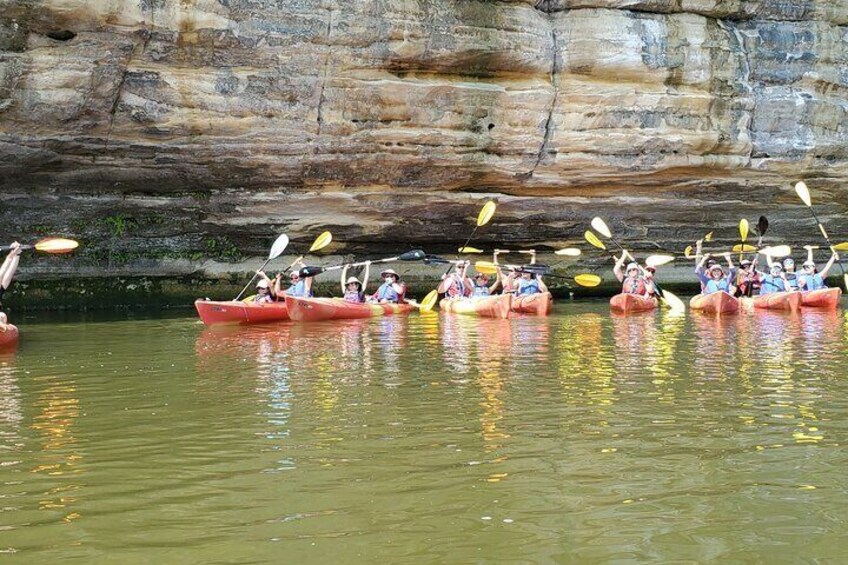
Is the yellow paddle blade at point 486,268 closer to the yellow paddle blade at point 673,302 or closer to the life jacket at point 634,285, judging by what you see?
the life jacket at point 634,285

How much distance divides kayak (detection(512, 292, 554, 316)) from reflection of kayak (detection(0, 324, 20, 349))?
773 centimetres

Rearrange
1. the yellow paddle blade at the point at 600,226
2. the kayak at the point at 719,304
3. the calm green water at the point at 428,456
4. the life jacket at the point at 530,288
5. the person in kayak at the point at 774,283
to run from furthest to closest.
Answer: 1. the yellow paddle blade at the point at 600,226
2. the life jacket at the point at 530,288
3. the person in kayak at the point at 774,283
4. the kayak at the point at 719,304
5. the calm green water at the point at 428,456

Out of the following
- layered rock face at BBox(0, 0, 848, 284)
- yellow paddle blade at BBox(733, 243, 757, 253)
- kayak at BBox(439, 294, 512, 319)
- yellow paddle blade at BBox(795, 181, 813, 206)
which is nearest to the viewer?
layered rock face at BBox(0, 0, 848, 284)

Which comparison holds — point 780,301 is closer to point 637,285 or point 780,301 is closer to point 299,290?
point 637,285

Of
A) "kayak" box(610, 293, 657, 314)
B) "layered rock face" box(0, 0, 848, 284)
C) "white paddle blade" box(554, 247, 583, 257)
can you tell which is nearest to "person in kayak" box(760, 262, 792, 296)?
"layered rock face" box(0, 0, 848, 284)

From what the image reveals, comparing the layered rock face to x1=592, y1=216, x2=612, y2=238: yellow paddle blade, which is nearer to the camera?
the layered rock face

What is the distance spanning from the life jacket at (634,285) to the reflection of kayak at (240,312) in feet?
18.6

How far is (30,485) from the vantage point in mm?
5445

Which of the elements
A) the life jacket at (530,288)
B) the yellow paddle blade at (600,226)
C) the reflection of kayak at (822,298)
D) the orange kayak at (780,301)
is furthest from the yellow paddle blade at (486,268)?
the reflection of kayak at (822,298)

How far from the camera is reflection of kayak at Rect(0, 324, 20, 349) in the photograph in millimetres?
11230

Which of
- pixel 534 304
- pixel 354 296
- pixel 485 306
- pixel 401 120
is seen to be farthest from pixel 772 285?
pixel 354 296

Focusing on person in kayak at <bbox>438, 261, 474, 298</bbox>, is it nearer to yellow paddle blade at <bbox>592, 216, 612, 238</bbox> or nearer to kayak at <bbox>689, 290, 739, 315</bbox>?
yellow paddle blade at <bbox>592, 216, 612, 238</bbox>

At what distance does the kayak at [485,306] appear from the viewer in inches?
623

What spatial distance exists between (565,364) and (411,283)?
11222mm
